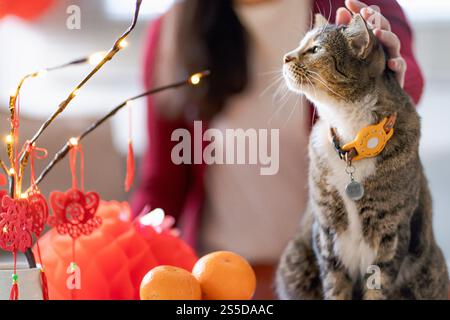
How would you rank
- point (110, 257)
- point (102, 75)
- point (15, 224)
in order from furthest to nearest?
point (102, 75) < point (110, 257) < point (15, 224)

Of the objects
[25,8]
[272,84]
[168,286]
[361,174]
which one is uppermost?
[25,8]

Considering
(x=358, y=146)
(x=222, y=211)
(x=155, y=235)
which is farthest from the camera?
(x=222, y=211)

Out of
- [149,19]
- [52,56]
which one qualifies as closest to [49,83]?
[52,56]

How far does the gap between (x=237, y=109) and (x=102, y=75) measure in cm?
20

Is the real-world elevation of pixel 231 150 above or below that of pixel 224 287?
above

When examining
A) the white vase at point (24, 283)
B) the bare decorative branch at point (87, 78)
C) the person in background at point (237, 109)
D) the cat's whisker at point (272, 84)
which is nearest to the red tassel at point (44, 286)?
the white vase at point (24, 283)

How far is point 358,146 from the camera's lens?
584 mm

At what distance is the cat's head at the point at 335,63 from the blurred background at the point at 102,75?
10cm

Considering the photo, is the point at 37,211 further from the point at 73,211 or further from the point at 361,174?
the point at 361,174

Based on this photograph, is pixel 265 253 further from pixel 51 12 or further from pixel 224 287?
pixel 51 12

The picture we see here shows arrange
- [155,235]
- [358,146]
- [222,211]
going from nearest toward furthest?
1. [358,146]
2. [155,235]
3. [222,211]

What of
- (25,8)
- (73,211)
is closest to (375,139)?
(73,211)

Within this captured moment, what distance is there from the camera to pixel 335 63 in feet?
1.93

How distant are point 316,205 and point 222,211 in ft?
0.85
